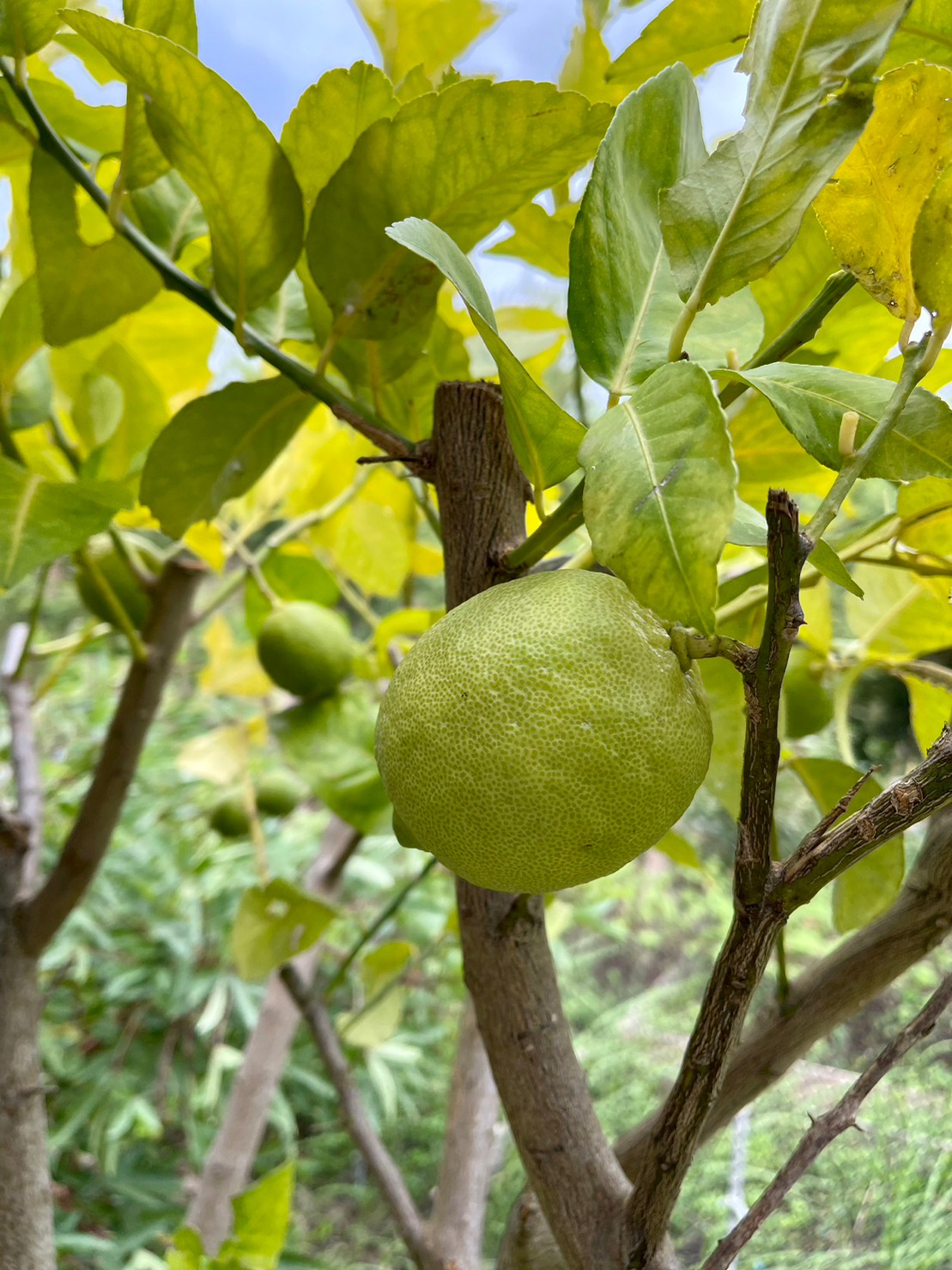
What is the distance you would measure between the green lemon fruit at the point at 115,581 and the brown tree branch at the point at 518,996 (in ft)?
1.13

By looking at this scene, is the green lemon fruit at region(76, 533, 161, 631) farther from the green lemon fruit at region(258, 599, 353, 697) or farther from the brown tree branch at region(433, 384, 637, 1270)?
the brown tree branch at region(433, 384, 637, 1270)

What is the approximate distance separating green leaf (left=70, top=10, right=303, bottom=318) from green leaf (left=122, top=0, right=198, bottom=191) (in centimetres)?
1

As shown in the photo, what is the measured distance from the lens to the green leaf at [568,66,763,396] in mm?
250

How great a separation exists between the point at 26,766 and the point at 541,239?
24.1 inches

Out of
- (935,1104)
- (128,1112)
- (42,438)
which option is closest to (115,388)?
(42,438)

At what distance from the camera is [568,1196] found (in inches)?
13.2

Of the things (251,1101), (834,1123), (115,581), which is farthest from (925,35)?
(251,1101)

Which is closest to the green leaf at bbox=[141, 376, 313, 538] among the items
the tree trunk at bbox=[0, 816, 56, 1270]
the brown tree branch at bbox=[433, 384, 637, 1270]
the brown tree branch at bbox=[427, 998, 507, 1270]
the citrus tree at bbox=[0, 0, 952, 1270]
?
the citrus tree at bbox=[0, 0, 952, 1270]

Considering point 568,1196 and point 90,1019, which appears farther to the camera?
point 90,1019

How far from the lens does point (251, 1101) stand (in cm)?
94

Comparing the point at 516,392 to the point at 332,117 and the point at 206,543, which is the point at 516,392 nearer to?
the point at 332,117

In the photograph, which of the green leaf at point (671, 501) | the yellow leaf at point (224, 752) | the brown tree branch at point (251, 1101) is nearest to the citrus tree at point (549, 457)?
the green leaf at point (671, 501)

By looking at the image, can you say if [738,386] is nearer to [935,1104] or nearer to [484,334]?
[484,334]

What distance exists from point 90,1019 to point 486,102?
6.37 feet
